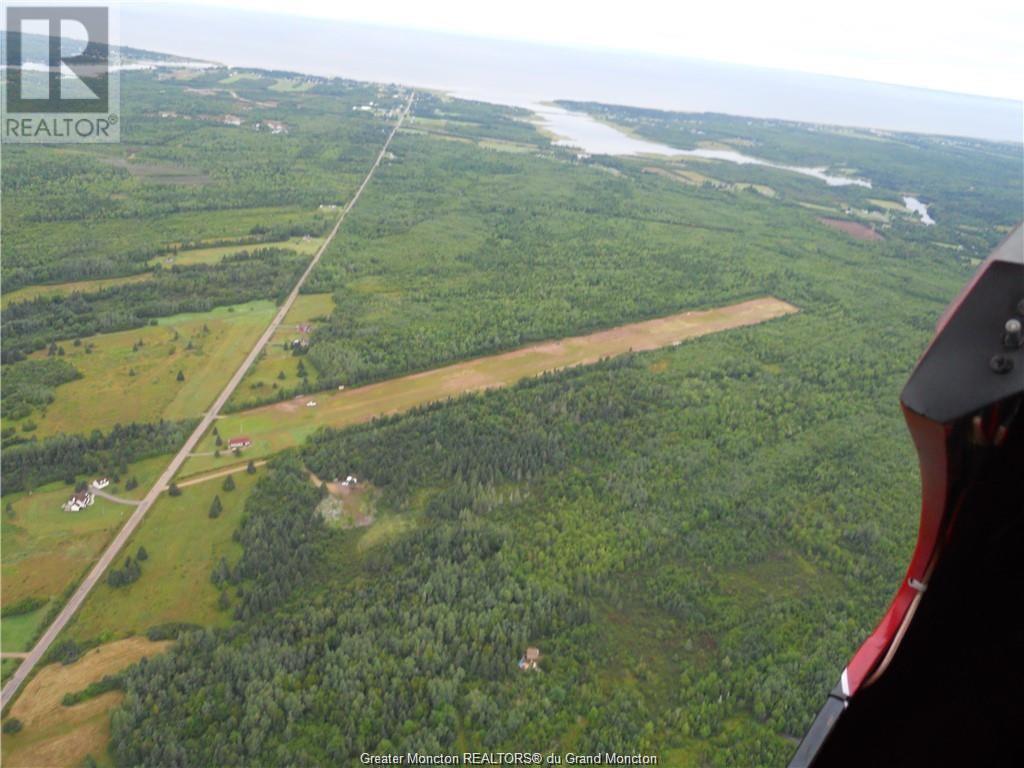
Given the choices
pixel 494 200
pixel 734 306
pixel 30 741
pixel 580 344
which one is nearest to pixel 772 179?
pixel 494 200

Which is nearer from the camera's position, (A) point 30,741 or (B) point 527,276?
(A) point 30,741

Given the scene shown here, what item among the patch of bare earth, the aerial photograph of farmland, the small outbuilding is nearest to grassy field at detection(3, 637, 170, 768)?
the aerial photograph of farmland

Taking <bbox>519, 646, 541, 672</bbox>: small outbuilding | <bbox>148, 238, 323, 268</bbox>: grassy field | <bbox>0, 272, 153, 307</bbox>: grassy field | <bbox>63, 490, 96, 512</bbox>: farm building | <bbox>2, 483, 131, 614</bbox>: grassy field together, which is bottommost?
<bbox>2, 483, 131, 614</bbox>: grassy field

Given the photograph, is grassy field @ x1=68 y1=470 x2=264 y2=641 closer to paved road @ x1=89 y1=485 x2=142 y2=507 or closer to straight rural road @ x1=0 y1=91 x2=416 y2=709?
straight rural road @ x1=0 y1=91 x2=416 y2=709

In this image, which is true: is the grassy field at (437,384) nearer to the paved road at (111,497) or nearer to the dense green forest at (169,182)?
the paved road at (111,497)

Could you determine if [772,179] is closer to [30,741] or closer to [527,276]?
[527,276]

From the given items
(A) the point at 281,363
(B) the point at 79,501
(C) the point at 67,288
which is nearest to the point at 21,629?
(B) the point at 79,501
